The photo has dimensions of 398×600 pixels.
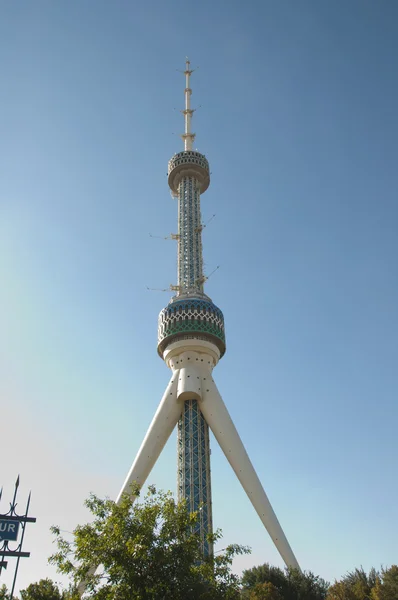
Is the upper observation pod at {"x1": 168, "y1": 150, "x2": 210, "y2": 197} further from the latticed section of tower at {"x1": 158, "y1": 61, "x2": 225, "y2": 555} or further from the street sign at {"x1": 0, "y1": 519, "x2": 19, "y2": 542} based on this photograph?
the street sign at {"x1": 0, "y1": 519, "x2": 19, "y2": 542}

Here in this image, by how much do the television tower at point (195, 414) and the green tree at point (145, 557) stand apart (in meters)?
21.8

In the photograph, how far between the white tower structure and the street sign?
76.5ft

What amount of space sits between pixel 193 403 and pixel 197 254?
17290mm

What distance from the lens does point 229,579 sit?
19.6 m

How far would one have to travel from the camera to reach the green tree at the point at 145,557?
18.0 meters

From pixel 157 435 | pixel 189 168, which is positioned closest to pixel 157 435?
pixel 157 435

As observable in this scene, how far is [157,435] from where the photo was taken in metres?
47.0

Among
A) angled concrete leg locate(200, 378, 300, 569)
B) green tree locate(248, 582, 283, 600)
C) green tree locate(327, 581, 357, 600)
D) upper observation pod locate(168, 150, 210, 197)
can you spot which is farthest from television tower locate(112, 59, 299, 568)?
upper observation pod locate(168, 150, 210, 197)

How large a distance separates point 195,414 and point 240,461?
5750 millimetres

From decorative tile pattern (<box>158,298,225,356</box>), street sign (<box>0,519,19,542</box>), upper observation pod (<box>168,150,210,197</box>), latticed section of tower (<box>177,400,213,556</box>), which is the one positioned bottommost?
street sign (<box>0,519,19,542</box>)

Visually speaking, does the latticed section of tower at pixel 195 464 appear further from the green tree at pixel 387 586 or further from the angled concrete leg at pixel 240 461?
the green tree at pixel 387 586

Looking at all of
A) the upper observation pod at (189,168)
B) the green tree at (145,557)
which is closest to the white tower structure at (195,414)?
the upper observation pod at (189,168)

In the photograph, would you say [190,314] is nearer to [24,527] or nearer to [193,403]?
[193,403]

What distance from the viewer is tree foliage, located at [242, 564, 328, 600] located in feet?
123
